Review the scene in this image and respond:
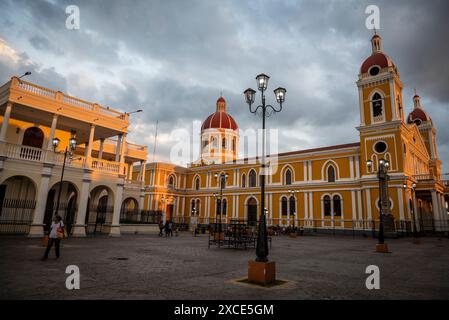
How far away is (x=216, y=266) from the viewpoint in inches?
360

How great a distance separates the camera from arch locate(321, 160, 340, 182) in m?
34.8

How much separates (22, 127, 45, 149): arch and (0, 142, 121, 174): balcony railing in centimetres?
350

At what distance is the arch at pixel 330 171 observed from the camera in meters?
34.8

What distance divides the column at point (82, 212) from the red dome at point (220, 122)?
34.8 m

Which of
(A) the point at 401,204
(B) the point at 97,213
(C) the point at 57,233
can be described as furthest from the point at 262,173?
(A) the point at 401,204

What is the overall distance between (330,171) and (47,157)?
98.5ft

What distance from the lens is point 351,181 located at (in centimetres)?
3316

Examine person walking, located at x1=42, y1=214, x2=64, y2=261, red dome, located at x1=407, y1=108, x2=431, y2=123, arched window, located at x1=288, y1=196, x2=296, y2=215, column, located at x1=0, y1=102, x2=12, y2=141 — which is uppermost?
red dome, located at x1=407, y1=108, x2=431, y2=123

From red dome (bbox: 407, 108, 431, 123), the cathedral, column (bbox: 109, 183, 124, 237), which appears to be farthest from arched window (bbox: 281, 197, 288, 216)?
red dome (bbox: 407, 108, 431, 123)

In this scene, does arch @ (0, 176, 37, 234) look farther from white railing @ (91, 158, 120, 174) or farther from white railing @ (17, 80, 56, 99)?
white railing @ (17, 80, 56, 99)

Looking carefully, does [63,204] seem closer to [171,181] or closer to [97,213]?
→ [97,213]

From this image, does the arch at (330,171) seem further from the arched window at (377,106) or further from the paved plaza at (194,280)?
the paved plaza at (194,280)
